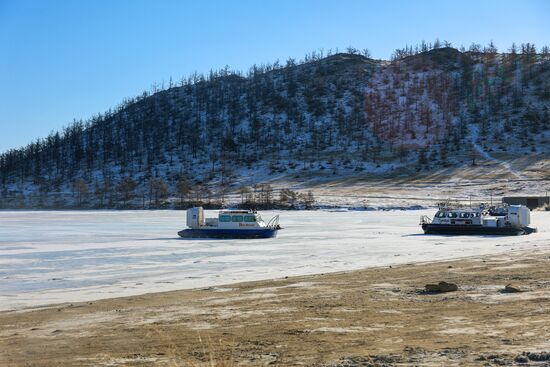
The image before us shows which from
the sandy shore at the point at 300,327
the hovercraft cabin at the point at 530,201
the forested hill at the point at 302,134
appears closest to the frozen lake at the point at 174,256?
the sandy shore at the point at 300,327

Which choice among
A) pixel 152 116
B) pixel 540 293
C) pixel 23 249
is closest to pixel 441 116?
pixel 152 116

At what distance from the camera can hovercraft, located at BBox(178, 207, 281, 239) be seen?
44.6 metres

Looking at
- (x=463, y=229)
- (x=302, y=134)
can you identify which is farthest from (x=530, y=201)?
(x=302, y=134)

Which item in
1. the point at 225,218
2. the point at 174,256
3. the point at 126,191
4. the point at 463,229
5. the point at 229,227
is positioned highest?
the point at 126,191

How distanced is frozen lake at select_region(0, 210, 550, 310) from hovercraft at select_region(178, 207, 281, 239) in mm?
1198

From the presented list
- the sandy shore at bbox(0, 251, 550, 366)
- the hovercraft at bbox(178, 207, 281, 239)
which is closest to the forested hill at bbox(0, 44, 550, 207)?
the hovercraft at bbox(178, 207, 281, 239)

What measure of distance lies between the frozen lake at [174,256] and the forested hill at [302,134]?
6035 centimetres

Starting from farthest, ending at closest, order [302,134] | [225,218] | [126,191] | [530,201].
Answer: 1. [302,134]
2. [126,191]
3. [530,201]
4. [225,218]

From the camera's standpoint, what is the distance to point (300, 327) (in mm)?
13578

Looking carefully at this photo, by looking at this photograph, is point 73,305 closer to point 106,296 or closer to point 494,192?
point 106,296

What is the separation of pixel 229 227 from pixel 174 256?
14728mm

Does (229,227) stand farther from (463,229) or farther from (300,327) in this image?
(300,327)

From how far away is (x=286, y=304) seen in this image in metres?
16.9

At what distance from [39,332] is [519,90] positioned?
16915cm
